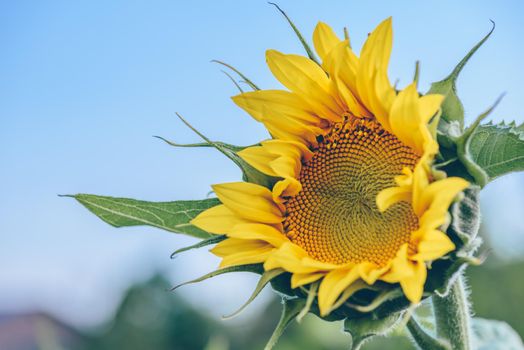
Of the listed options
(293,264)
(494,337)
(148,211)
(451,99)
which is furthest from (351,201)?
(494,337)

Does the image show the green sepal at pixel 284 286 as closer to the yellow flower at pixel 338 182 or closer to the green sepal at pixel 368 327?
the yellow flower at pixel 338 182

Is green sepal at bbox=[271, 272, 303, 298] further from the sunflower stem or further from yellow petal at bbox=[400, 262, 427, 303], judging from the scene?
the sunflower stem

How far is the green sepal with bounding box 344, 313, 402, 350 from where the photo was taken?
1.71 meters

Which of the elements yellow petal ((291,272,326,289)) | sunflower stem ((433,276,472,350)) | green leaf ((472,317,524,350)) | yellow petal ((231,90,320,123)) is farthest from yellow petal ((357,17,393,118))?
green leaf ((472,317,524,350))

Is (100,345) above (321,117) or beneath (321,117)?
beneath

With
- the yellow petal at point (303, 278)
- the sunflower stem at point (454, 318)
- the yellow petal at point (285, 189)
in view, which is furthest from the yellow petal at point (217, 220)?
the sunflower stem at point (454, 318)

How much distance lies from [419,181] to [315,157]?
45 cm

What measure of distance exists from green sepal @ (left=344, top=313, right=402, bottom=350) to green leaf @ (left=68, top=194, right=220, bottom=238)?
0.50 metres

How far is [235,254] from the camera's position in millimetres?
1871

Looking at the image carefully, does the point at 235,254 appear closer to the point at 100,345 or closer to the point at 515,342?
the point at 515,342

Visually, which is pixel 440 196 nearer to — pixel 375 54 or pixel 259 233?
pixel 375 54

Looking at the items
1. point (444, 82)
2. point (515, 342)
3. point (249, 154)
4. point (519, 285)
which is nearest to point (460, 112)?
point (444, 82)

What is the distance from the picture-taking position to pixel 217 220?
6.41 ft

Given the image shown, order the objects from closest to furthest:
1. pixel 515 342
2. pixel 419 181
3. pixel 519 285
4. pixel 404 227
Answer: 1. pixel 419 181
2. pixel 404 227
3. pixel 515 342
4. pixel 519 285
